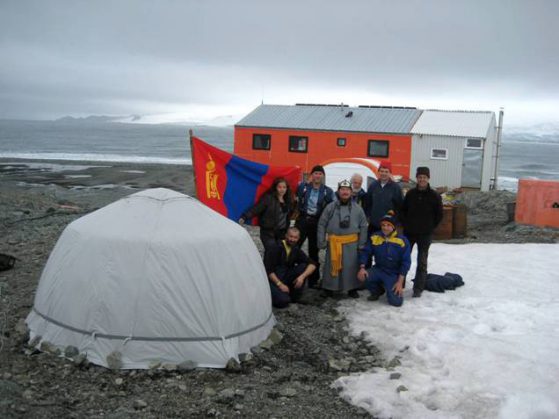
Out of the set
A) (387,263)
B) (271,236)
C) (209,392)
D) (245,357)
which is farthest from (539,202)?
(209,392)

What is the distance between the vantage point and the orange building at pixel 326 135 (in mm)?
29391

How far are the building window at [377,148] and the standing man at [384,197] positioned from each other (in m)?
21.1

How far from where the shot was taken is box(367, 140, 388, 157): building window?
29531 mm

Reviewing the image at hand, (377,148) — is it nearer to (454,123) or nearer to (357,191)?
(454,123)

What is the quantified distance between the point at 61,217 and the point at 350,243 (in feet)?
34.5

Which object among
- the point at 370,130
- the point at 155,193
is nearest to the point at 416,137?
the point at 370,130

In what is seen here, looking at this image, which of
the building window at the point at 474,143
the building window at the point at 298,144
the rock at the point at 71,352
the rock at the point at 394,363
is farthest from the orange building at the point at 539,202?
the building window at the point at 298,144

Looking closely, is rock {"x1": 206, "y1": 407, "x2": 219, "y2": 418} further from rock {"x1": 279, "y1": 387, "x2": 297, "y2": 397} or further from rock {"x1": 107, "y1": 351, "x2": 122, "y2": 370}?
rock {"x1": 107, "y1": 351, "x2": 122, "y2": 370}

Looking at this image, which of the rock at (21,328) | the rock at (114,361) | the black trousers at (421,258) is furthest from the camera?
the black trousers at (421,258)

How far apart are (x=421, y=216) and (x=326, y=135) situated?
22519 millimetres

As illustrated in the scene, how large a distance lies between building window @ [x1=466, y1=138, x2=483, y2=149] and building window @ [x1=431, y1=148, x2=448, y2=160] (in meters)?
1.05

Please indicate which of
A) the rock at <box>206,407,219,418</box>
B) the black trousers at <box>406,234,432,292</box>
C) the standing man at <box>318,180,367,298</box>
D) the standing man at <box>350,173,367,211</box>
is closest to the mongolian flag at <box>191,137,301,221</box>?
the standing man at <box>350,173,367,211</box>

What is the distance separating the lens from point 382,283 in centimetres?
832

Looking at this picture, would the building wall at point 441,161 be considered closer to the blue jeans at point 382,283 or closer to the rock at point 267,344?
the blue jeans at point 382,283
